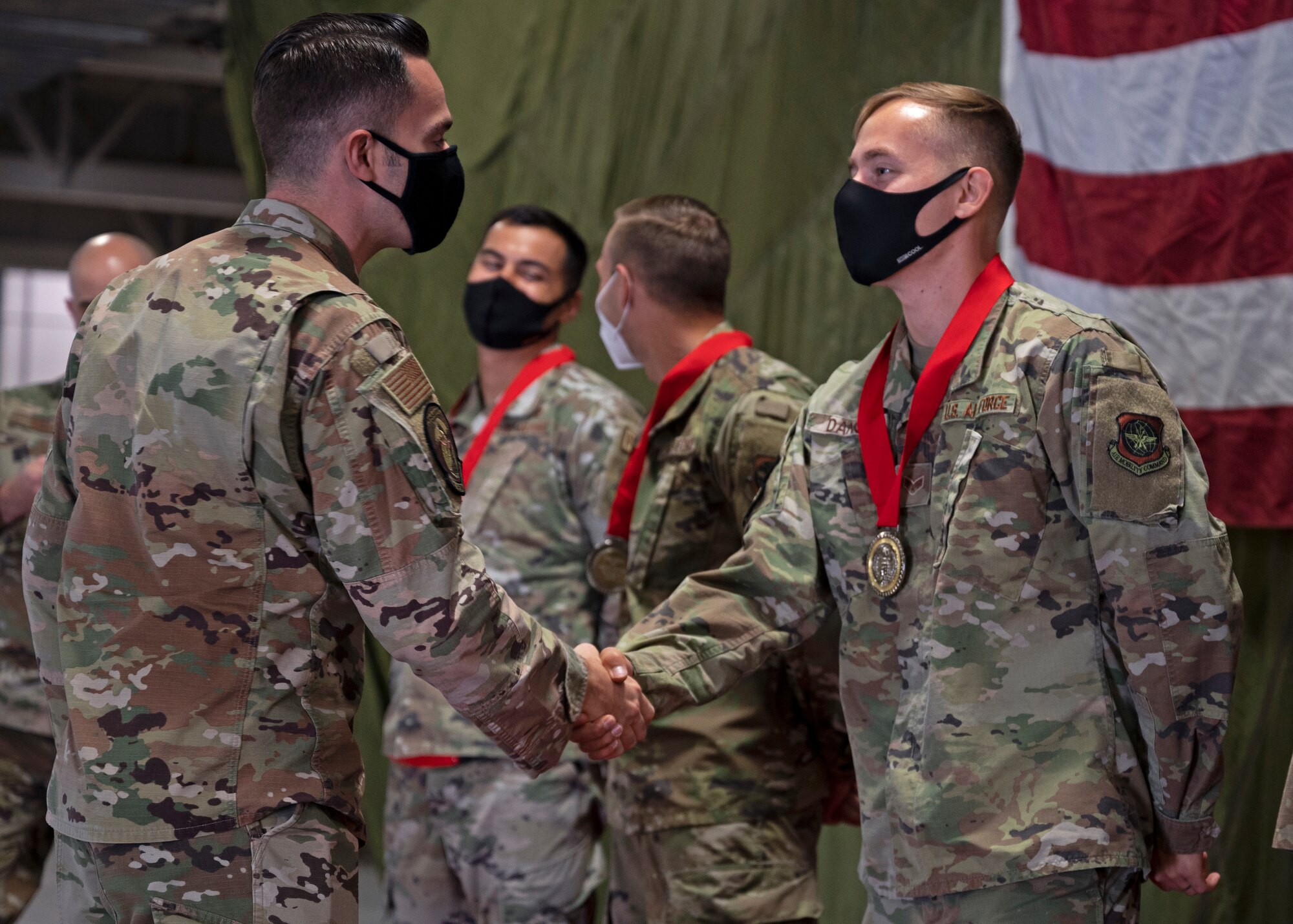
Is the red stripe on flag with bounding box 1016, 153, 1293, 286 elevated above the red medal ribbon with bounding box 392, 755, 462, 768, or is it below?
above

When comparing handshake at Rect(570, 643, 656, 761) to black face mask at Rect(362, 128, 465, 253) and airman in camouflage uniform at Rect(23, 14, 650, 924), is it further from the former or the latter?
black face mask at Rect(362, 128, 465, 253)

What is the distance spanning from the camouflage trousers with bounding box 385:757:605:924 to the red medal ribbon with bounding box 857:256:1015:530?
1.24 metres

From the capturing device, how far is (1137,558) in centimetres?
174

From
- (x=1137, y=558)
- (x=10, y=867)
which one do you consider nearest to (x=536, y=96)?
(x=10, y=867)

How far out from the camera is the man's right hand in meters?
3.10

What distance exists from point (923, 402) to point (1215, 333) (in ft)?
3.55

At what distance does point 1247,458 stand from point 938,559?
1.12 meters

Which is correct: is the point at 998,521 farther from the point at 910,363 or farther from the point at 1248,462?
the point at 1248,462

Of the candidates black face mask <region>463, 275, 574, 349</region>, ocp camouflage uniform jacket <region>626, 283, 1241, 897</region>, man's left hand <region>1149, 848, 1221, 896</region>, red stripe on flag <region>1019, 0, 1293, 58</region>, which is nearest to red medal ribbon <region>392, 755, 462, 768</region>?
black face mask <region>463, 275, 574, 349</region>

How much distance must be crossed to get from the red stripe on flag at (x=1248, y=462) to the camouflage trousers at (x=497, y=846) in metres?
1.48

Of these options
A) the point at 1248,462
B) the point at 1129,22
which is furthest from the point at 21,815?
the point at 1129,22

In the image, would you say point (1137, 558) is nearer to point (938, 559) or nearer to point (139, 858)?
point (938, 559)

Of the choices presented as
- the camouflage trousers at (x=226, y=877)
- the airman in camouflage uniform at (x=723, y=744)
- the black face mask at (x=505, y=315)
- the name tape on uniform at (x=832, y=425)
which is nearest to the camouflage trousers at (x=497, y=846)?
the airman in camouflage uniform at (x=723, y=744)

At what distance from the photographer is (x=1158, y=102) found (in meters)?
2.78
